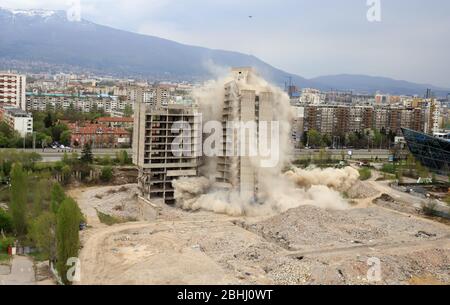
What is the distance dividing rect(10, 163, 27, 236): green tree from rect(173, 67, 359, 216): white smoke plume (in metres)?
7.44

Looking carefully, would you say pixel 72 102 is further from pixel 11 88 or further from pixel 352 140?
pixel 352 140

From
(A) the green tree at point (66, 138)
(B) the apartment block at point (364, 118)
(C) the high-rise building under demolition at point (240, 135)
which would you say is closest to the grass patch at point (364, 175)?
(C) the high-rise building under demolition at point (240, 135)

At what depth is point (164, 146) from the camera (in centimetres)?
2502

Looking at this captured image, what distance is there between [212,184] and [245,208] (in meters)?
2.56

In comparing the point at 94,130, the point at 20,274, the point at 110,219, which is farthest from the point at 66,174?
the point at 94,130

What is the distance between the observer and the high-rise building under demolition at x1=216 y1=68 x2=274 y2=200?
24.2 meters

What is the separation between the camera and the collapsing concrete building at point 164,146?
24.6 m

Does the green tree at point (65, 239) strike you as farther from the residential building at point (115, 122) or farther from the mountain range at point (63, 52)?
the mountain range at point (63, 52)

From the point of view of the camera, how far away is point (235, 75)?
26.7 metres

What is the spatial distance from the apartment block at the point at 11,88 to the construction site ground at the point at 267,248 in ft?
128

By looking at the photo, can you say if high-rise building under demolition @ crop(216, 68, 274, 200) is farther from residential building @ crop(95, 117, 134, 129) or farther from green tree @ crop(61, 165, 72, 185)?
residential building @ crop(95, 117, 134, 129)

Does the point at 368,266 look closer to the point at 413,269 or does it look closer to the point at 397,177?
the point at 413,269

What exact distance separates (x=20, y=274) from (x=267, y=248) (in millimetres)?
7468
